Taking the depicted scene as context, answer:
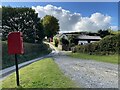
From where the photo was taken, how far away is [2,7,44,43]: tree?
184ft

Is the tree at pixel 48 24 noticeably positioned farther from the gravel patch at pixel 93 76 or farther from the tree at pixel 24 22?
the gravel patch at pixel 93 76

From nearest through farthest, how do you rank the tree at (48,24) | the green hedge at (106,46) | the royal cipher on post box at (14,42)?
the royal cipher on post box at (14,42) → the green hedge at (106,46) → the tree at (48,24)

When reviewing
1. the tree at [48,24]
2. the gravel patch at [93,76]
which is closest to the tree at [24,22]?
the tree at [48,24]

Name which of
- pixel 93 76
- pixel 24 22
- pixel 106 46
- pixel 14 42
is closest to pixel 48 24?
pixel 24 22

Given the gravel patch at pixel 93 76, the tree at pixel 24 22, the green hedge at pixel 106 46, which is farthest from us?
the tree at pixel 24 22

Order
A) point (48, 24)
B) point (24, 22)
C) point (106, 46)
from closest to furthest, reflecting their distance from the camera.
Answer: point (106, 46) < point (24, 22) < point (48, 24)

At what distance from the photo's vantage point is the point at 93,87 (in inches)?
350

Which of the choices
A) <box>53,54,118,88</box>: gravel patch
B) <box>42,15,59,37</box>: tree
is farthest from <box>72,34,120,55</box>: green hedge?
<box>42,15,59,37</box>: tree

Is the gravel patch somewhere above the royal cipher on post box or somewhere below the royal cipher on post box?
below

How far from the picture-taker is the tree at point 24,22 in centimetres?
5606

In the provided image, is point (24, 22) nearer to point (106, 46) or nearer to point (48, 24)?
point (48, 24)

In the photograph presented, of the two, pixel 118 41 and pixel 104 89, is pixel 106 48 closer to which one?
pixel 118 41

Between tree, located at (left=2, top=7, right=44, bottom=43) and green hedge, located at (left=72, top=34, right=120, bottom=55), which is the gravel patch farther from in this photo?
tree, located at (left=2, top=7, right=44, bottom=43)

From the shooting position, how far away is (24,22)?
56969mm
